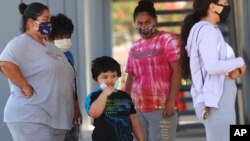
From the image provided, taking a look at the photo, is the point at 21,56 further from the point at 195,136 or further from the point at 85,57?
the point at 195,136

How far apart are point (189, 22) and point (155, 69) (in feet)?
2.93

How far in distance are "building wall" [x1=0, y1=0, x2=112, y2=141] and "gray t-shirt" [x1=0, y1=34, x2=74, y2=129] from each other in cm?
193

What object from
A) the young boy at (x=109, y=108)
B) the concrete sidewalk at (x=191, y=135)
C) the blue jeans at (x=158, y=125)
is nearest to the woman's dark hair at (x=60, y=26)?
the young boy at (x=109, y=108)

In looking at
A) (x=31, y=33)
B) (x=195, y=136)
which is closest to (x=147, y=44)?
(x=31, y=33)

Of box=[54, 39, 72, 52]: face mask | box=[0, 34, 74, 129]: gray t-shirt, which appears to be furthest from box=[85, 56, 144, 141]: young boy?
box=[54, 39, 72, 52]: face mask

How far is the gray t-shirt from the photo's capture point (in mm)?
4574

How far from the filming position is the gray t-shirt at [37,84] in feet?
15.0

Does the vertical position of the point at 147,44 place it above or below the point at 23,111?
above

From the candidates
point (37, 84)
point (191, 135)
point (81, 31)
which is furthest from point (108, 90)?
point (191, 135)

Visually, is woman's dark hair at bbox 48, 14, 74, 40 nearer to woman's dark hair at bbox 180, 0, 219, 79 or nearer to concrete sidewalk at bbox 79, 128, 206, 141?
woman's dark hair at bbox 180, 0, 219, 79

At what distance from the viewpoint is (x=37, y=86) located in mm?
4645

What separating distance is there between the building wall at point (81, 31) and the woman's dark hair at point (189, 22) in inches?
85.6

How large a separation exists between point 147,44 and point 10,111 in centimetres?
152

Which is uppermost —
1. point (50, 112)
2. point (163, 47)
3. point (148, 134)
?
point (163, 47)
